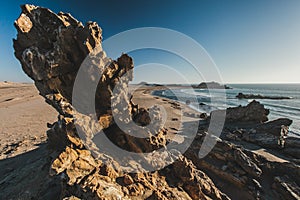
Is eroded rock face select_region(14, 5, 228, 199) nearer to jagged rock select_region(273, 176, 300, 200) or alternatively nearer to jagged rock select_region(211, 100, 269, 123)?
jagged rock select_region(273, 176, 300, 200)

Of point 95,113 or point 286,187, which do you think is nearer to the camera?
point 95,113

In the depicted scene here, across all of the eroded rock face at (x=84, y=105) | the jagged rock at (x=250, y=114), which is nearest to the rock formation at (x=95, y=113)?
the eroded rock face at (x=84, y=105)

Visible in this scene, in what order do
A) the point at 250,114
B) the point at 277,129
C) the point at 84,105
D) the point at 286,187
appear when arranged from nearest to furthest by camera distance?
the point at 84,105, the point at 286,187, the point at 277,129, the point at 250,114

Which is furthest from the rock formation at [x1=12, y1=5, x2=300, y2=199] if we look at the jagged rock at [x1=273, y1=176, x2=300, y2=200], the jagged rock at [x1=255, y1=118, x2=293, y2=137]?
the jagged rock at [x1=255, y1=118, x2=293, y2=137]

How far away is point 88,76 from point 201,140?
28.1 ft

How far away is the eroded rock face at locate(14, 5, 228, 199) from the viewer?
203 inches

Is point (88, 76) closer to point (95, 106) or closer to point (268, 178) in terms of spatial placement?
point (95, 106)

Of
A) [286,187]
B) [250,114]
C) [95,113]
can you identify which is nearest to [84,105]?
[95,113]

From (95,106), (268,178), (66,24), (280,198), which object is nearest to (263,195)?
(280,198)

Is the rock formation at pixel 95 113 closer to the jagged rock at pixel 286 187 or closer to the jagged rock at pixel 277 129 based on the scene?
the jagged rock at pixel 286 187

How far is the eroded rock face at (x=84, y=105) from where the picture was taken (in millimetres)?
5160

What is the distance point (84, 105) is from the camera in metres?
6.25

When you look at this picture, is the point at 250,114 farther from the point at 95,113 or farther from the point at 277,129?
the point at 95,113

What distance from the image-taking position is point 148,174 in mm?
5625
